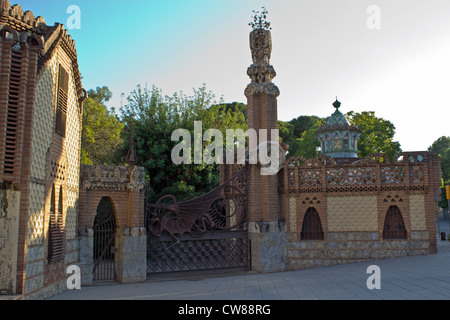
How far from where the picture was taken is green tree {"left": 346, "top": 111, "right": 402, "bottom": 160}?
2609cm

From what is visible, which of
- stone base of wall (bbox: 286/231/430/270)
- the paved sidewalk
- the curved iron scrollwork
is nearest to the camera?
the paved sidewalk

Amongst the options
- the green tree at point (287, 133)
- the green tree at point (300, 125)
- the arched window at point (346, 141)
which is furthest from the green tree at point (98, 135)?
the green tree at point (300, 125)

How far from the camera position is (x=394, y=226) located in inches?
490

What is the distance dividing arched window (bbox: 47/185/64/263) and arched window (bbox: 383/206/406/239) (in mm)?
9673

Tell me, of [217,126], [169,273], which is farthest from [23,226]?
[217,126]

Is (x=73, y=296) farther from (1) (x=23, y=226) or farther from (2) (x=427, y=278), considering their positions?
(2) (x=427, y=278)

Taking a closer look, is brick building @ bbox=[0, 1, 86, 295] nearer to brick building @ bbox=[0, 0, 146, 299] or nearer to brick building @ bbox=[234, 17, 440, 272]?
brick building @ bbox=[0, 0, 146, 299]

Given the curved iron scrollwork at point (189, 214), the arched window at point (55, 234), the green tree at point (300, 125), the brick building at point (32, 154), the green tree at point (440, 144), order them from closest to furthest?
the brick building at point (32, 154)
the arched window at point (55, 234)
the curved iron scrollwork at point (189, 214)
the green tree at point (300, 125)
the green tree at point (440, 144)

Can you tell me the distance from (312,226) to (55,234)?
8061 mm

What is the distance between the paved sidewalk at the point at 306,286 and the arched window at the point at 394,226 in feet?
4.00

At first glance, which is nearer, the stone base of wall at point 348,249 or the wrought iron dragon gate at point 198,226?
the wrought iron dragon gate at point 198,226

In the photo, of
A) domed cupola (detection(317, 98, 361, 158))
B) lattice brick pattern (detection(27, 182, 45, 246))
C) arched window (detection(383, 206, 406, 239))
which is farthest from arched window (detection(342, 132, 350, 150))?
lattice brick pattern (detection(27, 182, 45, 246))

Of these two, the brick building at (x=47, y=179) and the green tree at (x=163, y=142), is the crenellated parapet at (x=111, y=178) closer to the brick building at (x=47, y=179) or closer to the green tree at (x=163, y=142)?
the brick building at (x=47, y=179)

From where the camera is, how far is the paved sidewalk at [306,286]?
Result: 24.8 ft
